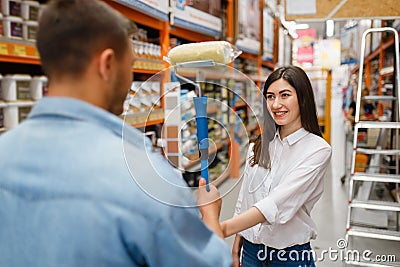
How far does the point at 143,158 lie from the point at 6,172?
27 centimetres

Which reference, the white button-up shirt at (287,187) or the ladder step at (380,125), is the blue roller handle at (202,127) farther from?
the ladder step at (380,125)

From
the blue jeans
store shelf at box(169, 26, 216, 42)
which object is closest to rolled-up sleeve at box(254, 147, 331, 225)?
the blue jeans

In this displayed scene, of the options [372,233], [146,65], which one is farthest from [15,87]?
[372,233]

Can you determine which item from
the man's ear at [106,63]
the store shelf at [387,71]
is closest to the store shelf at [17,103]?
the man's ear at [106,63]

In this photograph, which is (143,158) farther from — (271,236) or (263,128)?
(271,236)

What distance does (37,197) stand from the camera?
2.50 ft

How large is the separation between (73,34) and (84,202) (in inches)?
13.1

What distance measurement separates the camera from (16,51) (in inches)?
84.4

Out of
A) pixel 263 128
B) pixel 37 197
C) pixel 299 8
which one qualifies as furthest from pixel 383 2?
pixel 37 197

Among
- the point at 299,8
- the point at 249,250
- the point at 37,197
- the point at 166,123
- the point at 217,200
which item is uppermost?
the point at 299,8

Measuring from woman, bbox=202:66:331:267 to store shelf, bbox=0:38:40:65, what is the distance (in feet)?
4.46

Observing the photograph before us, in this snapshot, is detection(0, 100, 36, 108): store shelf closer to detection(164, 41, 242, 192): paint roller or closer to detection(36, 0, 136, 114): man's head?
detection(164, 41, 242, 192): paint roller

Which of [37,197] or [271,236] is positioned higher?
[37,197]

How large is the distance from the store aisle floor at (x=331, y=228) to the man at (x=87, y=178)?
212cm
